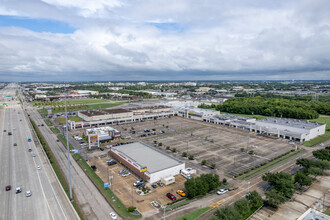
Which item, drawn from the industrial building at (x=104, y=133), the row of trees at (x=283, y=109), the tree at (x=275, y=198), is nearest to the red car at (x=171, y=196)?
the tree at (x=275, y=198)

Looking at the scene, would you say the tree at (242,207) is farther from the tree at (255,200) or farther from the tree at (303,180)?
the tree at (303,180)

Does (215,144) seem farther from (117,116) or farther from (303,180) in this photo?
(117,116)

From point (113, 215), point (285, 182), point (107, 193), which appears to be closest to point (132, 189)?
point (107, 193)

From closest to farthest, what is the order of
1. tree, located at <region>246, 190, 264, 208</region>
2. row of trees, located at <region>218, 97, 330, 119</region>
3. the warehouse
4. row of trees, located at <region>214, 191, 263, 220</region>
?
row of trees, located at <region>214, 191, 263, 220</region> < tree, located at <region>246, 190, 264, 208</region> < the warehouse < row of trees, located at <region>218, 97, 330, 119</region>

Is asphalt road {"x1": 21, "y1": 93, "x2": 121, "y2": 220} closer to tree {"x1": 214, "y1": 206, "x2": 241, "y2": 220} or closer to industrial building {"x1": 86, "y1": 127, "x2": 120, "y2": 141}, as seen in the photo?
industrial building {"x1": 86, "y1": 127, "x2": 120, "y2": 141}

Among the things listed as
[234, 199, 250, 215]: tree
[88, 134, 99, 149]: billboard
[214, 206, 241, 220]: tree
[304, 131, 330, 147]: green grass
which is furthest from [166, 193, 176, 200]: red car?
[304, 131, 330, 147]: green grass

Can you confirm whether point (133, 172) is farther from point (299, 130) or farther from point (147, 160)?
point (299, 130)
